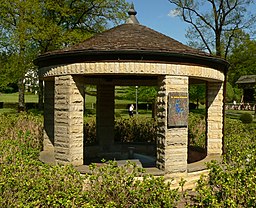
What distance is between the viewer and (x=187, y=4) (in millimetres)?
31156

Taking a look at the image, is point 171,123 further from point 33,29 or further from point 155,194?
point 33,29

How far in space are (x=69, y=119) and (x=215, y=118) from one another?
14.9ft

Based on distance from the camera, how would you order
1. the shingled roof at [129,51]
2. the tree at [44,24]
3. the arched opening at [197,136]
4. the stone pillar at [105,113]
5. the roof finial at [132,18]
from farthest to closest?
the tree at [44,24] → the stone pillar at [105,113] → the arched opening at [197,136] → the roof finial at [132,18] → the shingled roof at [129,51]

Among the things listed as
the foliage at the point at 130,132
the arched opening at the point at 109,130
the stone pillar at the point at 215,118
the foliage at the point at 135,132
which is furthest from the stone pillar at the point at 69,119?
the foliage at the point at 135,132

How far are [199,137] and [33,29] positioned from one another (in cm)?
1518

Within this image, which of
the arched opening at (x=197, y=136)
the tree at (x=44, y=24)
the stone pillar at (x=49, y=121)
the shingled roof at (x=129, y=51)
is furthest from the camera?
→ the tree at (x=44, y=24)

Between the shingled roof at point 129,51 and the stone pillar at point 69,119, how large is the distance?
1.95 ft

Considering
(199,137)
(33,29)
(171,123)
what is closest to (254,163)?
(171,123)

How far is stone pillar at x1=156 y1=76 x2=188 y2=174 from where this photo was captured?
24.6 feet

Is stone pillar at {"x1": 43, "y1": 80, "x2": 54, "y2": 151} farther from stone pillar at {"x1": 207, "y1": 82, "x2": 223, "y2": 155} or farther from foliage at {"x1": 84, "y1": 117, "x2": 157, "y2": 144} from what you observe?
stone pillar at {"x1": 207, "y1": 82, "x2": 223, "y2": 155}

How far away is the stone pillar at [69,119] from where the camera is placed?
7.80 m

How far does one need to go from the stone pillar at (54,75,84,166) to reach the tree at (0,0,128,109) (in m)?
15.6

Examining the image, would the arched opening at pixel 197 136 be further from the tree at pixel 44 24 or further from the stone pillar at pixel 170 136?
the tree at pixel 44 24

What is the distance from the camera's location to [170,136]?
7520 millimetres
